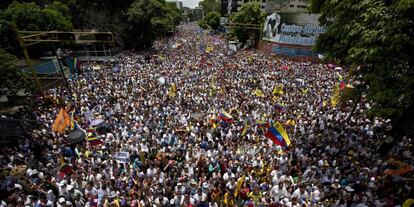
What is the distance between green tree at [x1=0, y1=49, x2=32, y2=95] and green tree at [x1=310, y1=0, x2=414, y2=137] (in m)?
15.1

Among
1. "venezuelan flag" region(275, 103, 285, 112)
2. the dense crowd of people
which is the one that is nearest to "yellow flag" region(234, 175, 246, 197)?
the dense crowd of people

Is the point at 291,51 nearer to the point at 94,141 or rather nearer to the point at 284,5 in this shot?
the point at 94,141

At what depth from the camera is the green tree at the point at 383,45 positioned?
662 cm

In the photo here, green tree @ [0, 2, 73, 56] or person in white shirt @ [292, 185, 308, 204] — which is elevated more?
green tree @ [0, 2, 73, 56]

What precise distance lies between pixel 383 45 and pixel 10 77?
16.4m

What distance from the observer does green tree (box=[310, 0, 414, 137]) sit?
261 inches

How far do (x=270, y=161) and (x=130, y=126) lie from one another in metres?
6.60

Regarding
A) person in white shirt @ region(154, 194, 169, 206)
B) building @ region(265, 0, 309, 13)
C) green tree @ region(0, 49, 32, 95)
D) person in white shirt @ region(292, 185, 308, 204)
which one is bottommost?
person in white shirt @ region(154, 194, 169, 206)

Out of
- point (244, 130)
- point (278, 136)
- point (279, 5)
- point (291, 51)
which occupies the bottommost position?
point (244, 130)

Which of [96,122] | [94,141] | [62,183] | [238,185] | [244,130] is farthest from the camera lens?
[96,122]

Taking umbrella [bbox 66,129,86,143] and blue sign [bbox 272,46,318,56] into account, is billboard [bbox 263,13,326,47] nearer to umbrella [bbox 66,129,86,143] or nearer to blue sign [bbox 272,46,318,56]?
blue sign [bbox 272,46,318,56]

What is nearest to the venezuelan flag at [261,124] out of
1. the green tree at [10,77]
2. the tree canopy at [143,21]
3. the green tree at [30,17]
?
the green tree at [10,77]

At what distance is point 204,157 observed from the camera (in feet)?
28.3

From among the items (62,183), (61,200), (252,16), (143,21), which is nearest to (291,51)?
(252,16)
